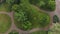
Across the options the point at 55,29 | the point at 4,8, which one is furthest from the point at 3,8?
the point at 55,29

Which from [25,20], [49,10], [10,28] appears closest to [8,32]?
[10,28]

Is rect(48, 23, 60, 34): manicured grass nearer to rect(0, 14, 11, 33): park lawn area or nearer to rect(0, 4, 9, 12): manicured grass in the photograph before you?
rect(0, 14, 11, 33): park lawn area

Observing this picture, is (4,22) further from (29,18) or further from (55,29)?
(55,29)

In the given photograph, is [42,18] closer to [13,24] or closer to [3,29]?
[13,24]

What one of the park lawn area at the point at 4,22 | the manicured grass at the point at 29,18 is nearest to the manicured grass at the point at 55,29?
the manicured grass at the point at 29,18

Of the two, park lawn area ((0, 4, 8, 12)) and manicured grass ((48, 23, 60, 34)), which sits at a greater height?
park lawn area ((0, 4, 8, 12))

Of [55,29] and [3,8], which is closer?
[55,29]

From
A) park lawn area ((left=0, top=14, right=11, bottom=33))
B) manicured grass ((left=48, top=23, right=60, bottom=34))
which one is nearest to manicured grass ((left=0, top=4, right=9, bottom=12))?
park lawn area ((left=0, top=14, right=11, bottom=33))

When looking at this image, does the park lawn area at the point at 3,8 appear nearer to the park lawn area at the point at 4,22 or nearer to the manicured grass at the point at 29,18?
the park lawn area at the point at 4,22
